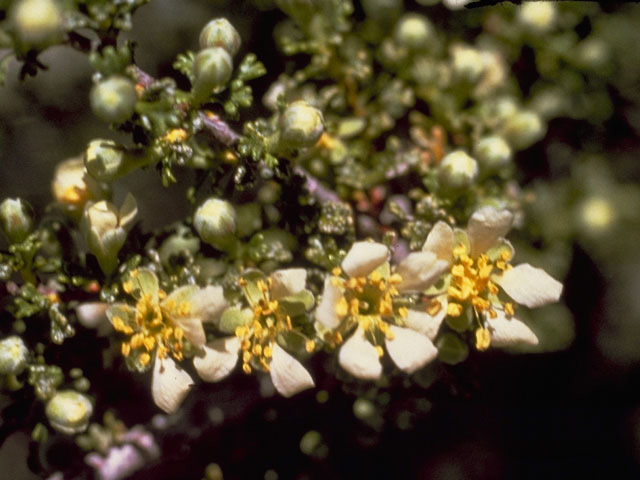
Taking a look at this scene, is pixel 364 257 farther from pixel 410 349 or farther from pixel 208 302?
pixel 208 302

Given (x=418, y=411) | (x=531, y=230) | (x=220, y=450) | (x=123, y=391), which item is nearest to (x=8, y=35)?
(x=123, y=391)

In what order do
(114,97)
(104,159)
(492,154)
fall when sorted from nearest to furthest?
(114,97) < (104,159) < (492,154)

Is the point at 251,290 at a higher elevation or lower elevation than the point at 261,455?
higher

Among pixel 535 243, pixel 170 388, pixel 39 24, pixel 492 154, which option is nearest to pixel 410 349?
pixel 170 388

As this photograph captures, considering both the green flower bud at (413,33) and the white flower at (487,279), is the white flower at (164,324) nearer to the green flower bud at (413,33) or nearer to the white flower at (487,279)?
the white flower at (487,279)

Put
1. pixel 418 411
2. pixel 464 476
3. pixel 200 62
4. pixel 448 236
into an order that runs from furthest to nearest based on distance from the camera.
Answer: pixel 464 476, pixel 418 411, pixel 448 236, pixel 200 62

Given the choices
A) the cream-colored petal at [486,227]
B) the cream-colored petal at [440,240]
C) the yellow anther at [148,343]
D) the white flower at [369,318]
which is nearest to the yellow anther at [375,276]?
Result: the white flower at [369,318]

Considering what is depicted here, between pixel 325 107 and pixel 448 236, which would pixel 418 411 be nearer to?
pixel 448 236
